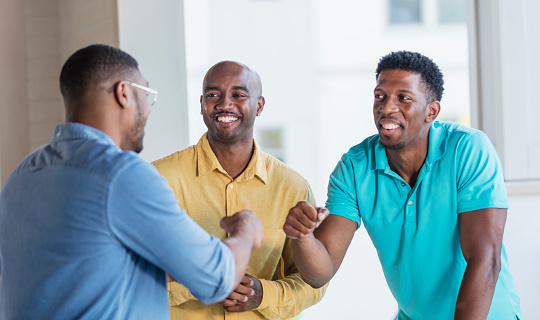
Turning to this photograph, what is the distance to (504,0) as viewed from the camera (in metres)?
2.93

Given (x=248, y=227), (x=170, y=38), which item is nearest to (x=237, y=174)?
(x=248, y=227)

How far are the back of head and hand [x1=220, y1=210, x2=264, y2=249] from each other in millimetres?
467

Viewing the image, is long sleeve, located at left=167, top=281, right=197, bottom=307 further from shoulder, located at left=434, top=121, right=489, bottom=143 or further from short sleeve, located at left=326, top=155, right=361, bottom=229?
shoulder, located at left=434, top=121, right=489, bottom=143

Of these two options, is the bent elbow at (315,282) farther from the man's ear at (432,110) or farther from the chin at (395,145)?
the man's ear at (432,110)

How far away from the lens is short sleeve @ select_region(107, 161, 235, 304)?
128cm

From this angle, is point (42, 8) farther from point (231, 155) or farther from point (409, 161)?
point (409, 161)

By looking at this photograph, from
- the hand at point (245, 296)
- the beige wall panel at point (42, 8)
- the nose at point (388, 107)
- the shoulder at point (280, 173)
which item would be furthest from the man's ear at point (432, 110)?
the beige wall panel at point (42, 8)

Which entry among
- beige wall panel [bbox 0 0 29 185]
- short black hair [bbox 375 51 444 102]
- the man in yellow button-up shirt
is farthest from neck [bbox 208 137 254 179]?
beige wall panel [bbox 0 0 29 185]

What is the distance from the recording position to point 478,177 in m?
1.91

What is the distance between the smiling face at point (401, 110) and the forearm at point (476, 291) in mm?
484

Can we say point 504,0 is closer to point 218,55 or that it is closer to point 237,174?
point 237,174

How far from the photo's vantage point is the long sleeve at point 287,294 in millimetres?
2064

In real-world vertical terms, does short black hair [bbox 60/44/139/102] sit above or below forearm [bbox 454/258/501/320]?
above

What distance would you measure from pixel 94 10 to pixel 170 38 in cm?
50
